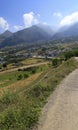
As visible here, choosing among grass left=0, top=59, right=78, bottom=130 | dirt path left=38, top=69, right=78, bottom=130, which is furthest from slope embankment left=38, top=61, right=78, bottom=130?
grass left=0, top=59, right=78, bottom=130

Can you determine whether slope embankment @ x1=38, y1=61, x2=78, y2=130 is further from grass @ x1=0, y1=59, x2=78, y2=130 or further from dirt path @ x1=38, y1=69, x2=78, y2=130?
grass @ x1=0, y1=59, x2=78, y2=130

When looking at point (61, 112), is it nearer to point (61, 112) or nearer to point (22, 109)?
point (61, 112)

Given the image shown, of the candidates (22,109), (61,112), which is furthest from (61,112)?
(22,109)

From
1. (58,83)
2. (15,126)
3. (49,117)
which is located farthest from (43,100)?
(58,83)

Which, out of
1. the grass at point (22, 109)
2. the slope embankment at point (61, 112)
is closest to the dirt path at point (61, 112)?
the slope embankment at point (61, 112)

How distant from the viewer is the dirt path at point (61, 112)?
818cm

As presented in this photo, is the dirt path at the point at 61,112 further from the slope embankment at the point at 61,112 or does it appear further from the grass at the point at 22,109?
the grass at the point at 22,109

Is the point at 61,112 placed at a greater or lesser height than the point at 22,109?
lesser

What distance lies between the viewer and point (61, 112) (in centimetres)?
955

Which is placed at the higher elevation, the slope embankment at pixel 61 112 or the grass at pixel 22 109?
the grass at pixel 22 109

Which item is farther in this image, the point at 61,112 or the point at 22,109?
the point at 61,112

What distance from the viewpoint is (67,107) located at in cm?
1019

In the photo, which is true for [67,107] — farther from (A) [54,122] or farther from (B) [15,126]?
(B) [15,126]

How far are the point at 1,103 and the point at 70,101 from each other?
2554 millimetres
